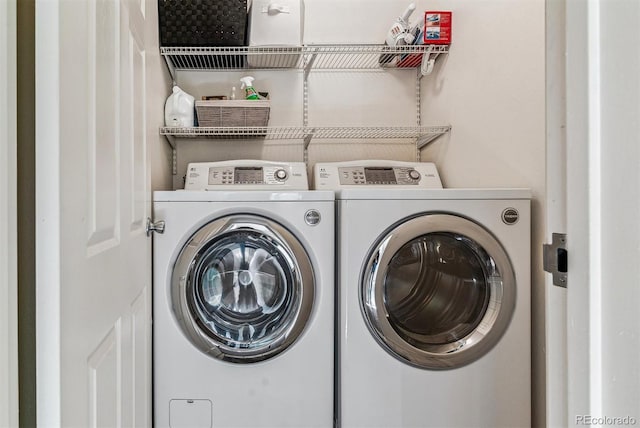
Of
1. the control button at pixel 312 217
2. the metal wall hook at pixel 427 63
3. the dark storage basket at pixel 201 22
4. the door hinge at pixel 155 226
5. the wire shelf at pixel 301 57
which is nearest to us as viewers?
the door hinge at pixel 155 226

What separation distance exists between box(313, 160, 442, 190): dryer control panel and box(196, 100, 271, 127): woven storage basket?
1.26 ft

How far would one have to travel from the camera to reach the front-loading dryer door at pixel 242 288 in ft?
4.44

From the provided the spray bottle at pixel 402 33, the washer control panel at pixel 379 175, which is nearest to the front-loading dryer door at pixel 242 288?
the washer control panel at pixel 379 175

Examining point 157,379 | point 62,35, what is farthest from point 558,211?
point 157,379

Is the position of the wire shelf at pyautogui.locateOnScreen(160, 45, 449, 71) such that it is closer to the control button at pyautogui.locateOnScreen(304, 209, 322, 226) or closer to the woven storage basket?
the woven storage basket

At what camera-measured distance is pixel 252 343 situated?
1354mm

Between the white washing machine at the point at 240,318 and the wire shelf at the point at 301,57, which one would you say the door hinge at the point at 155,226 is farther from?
the wire shelf at the point at 301,57

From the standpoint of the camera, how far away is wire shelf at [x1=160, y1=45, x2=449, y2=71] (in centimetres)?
181

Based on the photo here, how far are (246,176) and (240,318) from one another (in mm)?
690
